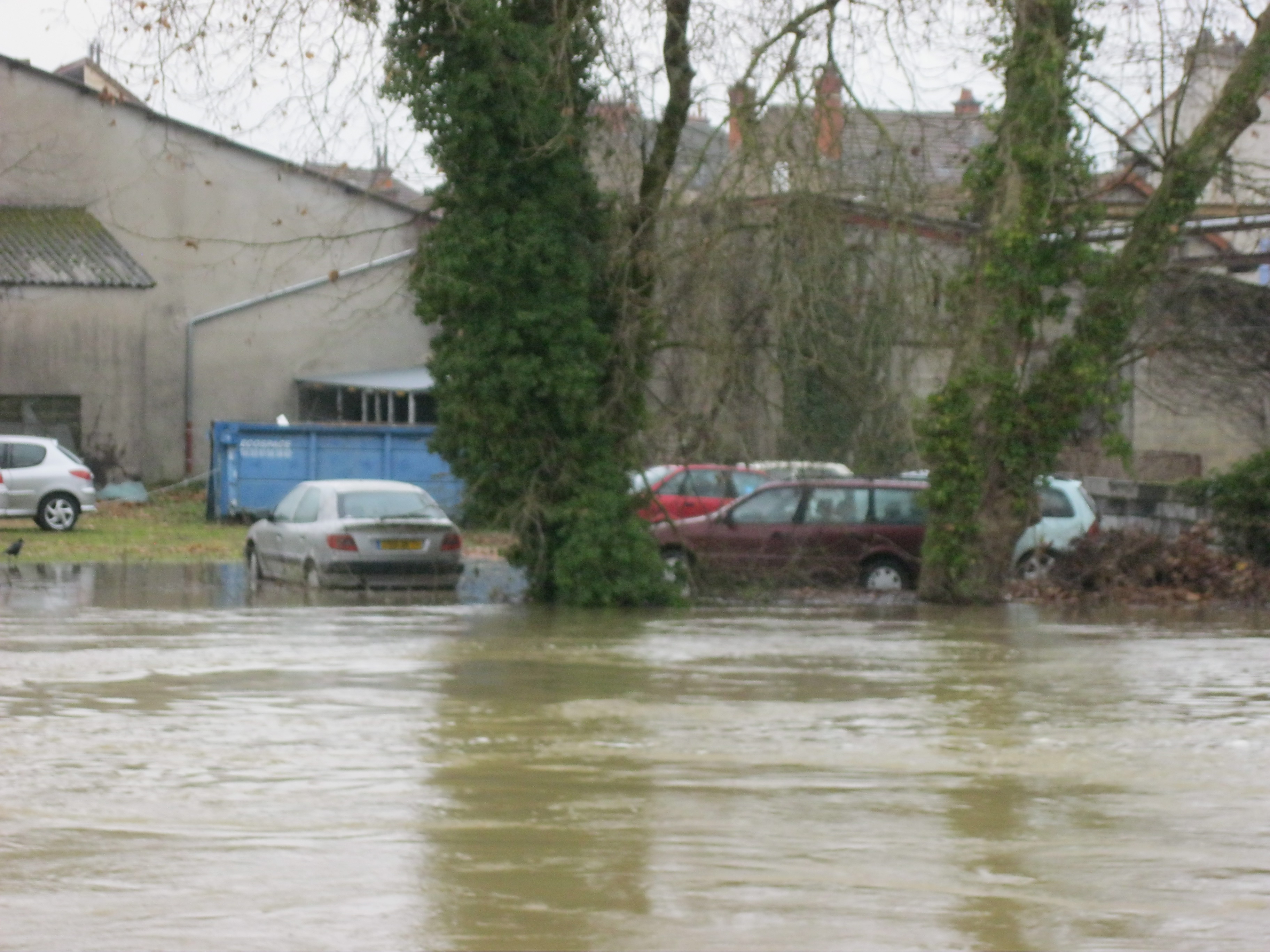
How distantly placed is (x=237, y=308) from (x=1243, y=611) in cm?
2513

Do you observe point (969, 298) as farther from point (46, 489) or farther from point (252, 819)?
point (46, 489)

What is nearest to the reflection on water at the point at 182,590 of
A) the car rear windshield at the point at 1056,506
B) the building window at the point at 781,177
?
the building window at the point at 781,177

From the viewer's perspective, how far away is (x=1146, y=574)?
20.5 metres

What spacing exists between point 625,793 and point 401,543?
1156cm

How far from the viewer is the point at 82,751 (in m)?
9.20

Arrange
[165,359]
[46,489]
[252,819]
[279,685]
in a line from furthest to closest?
[165,359], [46,489], [279,685], [252,819]

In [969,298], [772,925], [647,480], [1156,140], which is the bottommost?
[772,925]

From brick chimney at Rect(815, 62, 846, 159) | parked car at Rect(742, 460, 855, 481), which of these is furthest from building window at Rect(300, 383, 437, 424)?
brick chimney at Rect(815, 62, 846, 159)

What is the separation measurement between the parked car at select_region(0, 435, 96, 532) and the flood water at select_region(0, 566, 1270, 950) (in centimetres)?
1375

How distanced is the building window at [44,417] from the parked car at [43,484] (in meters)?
7.94

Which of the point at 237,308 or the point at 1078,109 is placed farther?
the point at 237,308

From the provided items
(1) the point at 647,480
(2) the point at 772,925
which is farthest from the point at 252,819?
(1) the point at 647,480

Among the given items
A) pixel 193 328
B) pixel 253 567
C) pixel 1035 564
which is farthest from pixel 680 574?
pixel 193 328

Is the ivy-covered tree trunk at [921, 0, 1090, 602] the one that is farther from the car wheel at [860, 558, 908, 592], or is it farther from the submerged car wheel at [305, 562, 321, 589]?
the submerged car wheel at [305, 562, 321, 589]
